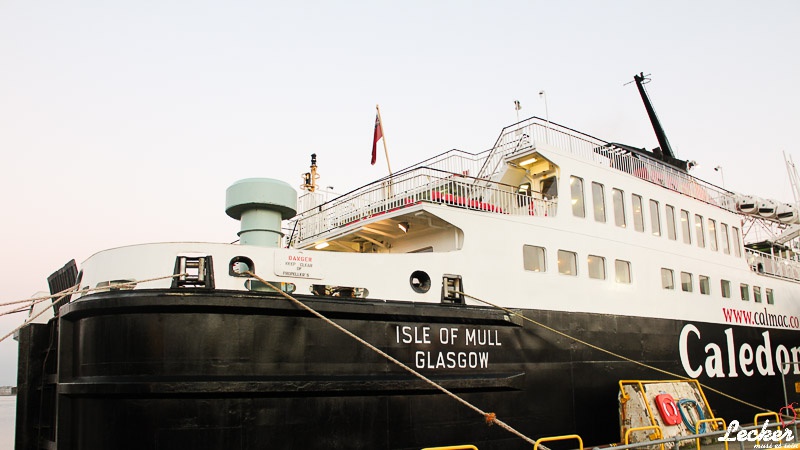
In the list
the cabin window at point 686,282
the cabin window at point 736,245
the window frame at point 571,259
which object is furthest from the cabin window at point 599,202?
the cabin window at point 736,245

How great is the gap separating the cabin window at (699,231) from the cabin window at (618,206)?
3.39 meters

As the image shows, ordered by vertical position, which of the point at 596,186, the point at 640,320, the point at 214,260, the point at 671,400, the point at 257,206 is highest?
the point at 596,186

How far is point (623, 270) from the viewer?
13.1 m

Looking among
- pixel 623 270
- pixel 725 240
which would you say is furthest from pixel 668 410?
pixel 725 240

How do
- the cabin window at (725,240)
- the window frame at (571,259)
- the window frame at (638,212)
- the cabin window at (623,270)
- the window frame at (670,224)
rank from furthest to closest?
the cabin window at (725,240), the window frame at (670,224), the window frame at (638,212), the cabin window at (623,270), the window frame at (571,259)

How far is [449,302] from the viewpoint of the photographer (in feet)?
31.6

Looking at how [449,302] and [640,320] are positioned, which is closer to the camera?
[449,302]

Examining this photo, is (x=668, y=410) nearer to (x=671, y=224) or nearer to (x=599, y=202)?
(x=599, y=202)

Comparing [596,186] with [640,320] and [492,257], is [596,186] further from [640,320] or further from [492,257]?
[492,257]

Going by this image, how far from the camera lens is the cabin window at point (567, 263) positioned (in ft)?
39.3

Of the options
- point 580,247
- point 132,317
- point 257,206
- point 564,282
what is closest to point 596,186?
point 580,247

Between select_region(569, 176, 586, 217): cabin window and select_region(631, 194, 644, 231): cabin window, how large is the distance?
1.91 m

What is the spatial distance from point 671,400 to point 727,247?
7.21m

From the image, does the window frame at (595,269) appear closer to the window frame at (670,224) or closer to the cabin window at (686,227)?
the window frame at (670,224)
